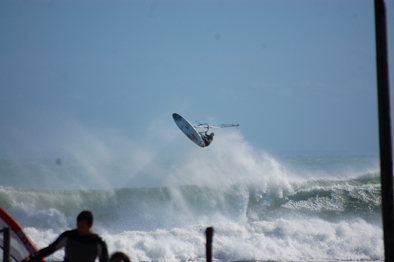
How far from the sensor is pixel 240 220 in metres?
19.4

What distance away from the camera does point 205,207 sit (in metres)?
21.3

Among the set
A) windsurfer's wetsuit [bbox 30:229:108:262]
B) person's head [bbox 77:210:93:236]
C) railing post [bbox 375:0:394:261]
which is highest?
railing post [bbox 375:0:394:261]

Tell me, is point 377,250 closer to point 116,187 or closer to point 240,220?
point 240,220

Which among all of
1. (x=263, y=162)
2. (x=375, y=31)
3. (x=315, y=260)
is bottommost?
(x=315, y=260)

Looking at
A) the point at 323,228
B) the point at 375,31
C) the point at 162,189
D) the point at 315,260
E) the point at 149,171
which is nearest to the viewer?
the point at 375,31

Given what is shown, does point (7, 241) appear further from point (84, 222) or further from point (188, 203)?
point (188, 203)

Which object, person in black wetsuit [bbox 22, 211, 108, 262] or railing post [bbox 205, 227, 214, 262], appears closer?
person in black wetsuit [bbox 22, 211, 108, 262]

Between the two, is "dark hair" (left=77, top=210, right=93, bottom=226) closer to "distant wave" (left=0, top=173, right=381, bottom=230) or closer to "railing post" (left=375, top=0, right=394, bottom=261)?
"railing post" (left=375, top=0, right=394, bottom=261)

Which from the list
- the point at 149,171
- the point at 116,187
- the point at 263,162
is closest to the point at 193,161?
the point at 149,171

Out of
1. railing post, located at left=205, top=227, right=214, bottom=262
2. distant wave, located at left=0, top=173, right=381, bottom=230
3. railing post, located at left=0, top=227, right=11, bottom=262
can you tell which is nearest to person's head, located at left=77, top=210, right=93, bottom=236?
railing post, located at left=0, top=227, right=11, bottom=262

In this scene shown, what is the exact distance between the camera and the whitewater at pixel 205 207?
543 inches

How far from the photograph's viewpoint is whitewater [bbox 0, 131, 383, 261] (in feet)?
45.3

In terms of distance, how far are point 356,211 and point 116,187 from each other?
13570 millimetres

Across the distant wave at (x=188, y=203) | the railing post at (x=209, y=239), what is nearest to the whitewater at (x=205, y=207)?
the distant wave at (x=188, y=203)
